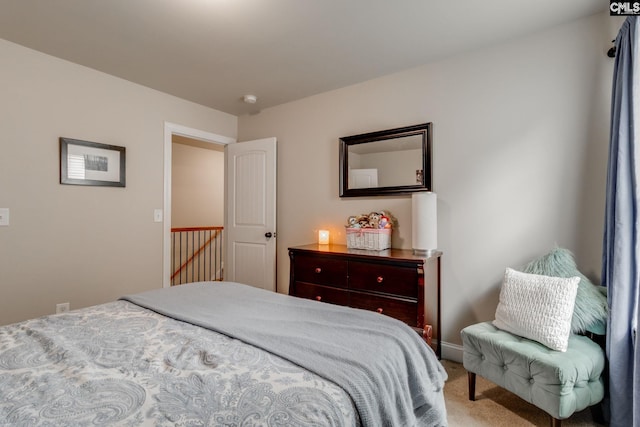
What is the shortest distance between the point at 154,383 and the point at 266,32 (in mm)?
2111

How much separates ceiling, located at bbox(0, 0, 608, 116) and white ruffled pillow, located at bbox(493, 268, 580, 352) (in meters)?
1.65

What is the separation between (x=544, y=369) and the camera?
1.54 meters

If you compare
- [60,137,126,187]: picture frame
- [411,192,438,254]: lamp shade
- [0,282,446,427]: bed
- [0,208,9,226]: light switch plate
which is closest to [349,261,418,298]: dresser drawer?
[411,192,438,254]: lamp shade

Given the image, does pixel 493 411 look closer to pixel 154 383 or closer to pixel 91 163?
pixel 154 383

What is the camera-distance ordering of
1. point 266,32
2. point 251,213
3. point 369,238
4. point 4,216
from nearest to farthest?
point 266,32 < point 4,216 < point 369,238 < point 251,213

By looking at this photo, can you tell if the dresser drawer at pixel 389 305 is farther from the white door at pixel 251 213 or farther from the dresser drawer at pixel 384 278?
the white door at pixel 251 213

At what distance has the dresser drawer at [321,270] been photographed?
2.52 m

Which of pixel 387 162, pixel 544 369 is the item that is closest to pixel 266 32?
pixel 387 162

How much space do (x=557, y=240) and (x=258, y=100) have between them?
295 centimetres

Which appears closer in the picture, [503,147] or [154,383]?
[154,383]

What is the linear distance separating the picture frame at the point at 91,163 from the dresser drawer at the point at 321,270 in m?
1.80

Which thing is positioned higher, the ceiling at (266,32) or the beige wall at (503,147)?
the ceiling at (266,32)

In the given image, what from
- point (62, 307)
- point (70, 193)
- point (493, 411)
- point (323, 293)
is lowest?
point (493, 411)

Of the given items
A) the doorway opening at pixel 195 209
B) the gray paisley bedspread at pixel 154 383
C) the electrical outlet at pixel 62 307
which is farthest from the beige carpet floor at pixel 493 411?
the doorway opening at pixel 195 209
